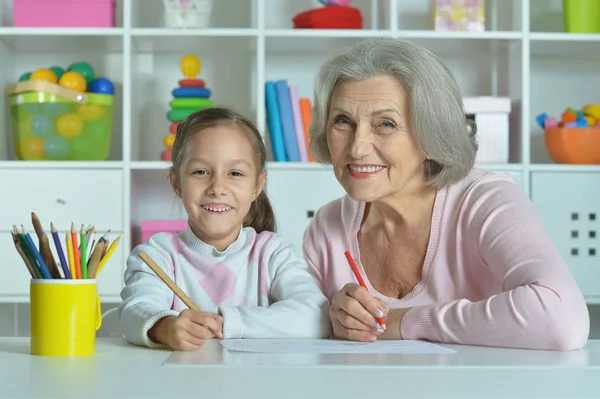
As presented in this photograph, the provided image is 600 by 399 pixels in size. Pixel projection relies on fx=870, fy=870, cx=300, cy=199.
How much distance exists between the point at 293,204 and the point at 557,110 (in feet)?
3.69

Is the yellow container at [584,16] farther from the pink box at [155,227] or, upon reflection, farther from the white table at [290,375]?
the white table at [290,375]

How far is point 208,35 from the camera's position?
296 cm

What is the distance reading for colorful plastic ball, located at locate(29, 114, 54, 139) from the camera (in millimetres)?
2959

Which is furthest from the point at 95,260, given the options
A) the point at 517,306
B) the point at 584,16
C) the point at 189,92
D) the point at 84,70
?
the point at 584,16

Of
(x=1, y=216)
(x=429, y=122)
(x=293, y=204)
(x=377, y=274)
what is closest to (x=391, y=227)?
(x=377, y=274)

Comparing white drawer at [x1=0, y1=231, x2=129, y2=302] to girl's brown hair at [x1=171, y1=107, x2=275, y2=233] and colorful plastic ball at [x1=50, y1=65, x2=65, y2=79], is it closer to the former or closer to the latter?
colorful plastic ball at [x1=50, y1=65, x2=65, y2=79]

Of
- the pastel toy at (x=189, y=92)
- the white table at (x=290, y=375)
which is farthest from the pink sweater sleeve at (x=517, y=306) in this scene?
the pastel toy at (x=189, y=92)

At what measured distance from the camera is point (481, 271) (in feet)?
Answer: 5.18

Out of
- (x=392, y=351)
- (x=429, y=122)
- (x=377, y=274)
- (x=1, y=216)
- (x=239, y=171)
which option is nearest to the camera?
(x=392, y=351)

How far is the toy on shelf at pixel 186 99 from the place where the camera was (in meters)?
2.99

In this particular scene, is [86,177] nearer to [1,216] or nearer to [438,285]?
[1,216]

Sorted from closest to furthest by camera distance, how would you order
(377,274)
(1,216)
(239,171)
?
1. (239,171)
2. (377,274)
3. (1,216)

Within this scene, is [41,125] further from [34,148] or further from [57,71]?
[57,71]

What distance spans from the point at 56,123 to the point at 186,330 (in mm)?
2045
